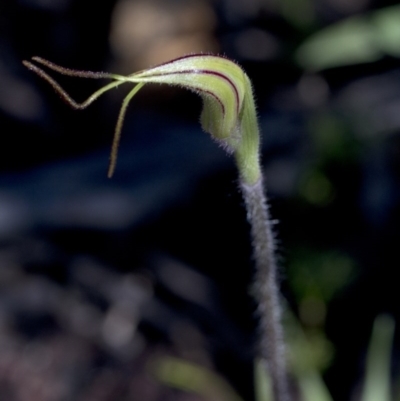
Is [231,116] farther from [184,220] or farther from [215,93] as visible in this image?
[184,220]

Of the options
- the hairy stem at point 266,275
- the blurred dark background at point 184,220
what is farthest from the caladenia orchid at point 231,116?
the blurred dark background at point 184,220

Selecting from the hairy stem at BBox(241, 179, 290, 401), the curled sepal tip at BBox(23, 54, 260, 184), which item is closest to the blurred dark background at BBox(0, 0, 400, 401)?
the hairy stem at BBox(241, 179, 290, 401)

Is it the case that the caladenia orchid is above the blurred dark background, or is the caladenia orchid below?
above

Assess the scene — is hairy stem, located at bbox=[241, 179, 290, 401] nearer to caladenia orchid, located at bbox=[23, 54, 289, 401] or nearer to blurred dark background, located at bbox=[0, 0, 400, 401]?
caladenia orchid, located at bbox=[23, 54, 289, 401]

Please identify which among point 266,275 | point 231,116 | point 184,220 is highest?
point 231,116

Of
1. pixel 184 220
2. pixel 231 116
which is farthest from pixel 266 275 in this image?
pixel 184 220

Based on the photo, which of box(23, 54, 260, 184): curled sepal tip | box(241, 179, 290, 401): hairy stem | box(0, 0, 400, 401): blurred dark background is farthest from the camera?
box(0, 0, 400, 401): blurred dark background

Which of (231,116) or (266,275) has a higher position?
(231,116)

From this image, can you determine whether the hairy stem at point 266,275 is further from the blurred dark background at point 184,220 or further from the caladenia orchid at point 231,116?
the blurred dark background at point 184,220
